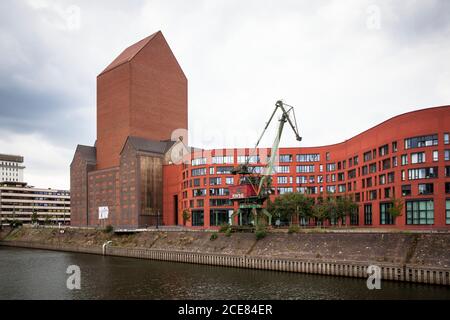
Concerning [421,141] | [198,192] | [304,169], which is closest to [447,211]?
[421,141]

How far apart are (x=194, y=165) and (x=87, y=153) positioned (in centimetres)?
5025

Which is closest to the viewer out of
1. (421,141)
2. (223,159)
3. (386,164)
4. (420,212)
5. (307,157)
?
(420,212)

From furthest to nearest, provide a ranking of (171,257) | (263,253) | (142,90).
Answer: (142,90), (171,257), (263,253)

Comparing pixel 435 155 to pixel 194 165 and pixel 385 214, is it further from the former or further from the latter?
pixel 194 165

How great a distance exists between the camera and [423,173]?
75875 millimetres

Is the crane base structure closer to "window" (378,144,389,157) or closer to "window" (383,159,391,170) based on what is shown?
"window" (383,159,391,170)

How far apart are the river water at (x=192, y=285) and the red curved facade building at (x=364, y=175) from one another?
30.2 meters

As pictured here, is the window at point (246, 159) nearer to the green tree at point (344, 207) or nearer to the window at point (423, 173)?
the green tree at point (344, 207)

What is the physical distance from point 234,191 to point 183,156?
41774mm

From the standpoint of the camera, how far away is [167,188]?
423 feet

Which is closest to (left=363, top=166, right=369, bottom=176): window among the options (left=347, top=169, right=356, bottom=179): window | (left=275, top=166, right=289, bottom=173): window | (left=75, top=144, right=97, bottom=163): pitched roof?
(left=347, top=169, right=356, bottom=179): window

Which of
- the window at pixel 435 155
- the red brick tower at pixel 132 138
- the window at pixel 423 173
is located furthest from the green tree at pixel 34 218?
the window at pixel 435 155
